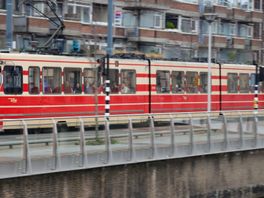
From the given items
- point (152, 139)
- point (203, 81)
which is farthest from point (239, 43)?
point (152, 139)

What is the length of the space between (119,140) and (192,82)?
54.4 feet

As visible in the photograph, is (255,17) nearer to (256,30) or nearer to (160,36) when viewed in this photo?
(256,30)

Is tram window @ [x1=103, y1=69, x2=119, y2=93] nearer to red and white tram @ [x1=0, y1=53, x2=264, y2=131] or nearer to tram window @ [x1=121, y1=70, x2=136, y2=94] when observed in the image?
red and white tram @ [x1=0, y1=53, x2=264, y2=131]

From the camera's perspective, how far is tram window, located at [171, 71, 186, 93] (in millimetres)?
31047

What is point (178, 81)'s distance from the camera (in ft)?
103

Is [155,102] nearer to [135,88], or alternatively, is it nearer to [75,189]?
[135,88]

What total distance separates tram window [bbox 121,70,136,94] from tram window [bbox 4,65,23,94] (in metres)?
5.35

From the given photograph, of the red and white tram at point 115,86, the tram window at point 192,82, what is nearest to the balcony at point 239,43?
the red and white tram at point 115,86

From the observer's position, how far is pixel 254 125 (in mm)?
21125

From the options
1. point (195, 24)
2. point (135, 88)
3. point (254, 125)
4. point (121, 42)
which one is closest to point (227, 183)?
point (254, 125)

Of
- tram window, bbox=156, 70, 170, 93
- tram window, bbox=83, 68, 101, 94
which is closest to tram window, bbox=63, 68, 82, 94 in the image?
tram window, bbox=83, 68, 101, 94

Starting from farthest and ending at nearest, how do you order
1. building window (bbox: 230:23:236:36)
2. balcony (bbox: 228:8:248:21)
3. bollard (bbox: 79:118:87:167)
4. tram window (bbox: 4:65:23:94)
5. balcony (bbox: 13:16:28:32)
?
building window (bbox: 230:23:236:36)
balcony (bbox: 228:8:248:21)
balcony (bbox: 13:16:28:32)
tram window (bbox: 4:65:23:94)
bollard (bbox: 79:118:87:167)

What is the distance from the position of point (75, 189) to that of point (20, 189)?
1454 millimetres

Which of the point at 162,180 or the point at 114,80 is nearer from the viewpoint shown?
the point at 162,180
